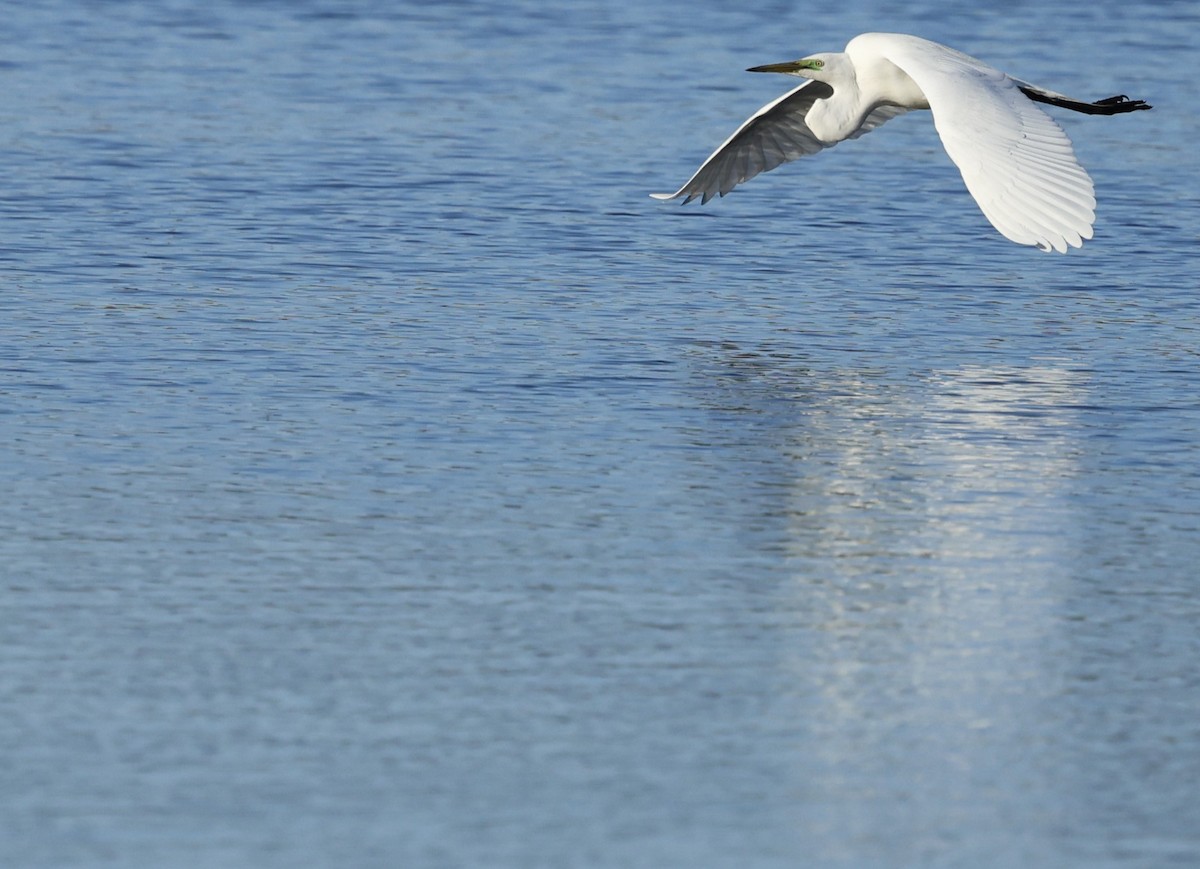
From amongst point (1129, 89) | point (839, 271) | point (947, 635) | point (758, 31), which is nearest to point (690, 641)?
point (947, 635)

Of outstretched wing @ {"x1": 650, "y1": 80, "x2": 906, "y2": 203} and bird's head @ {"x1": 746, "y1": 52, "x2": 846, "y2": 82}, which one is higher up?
bird's head @ {"x1": 746, "y1": 52, "x2": 846, "y2": 82}

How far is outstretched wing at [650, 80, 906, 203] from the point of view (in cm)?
1073

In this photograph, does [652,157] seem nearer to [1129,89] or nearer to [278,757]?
[1129,89]

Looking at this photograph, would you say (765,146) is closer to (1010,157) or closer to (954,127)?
(954,127)

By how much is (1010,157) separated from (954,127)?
0.26 m

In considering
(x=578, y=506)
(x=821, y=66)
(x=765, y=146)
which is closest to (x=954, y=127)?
(x=821, y=66)

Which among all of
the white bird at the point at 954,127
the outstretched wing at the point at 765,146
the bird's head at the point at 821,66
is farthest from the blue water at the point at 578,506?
the bird's head at the point at 821,66

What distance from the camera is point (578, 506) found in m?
7.37

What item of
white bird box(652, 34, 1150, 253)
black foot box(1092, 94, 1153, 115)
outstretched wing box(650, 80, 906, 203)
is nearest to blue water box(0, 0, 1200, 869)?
outstretched wing box(650, 80, 906, 203)

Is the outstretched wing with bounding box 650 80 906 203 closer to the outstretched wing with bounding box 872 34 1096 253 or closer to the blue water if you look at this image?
the blue water

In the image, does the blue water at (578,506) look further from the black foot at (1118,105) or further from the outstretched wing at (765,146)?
the black foot at (1118,105)

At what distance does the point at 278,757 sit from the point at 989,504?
278 cm

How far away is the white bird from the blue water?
627mm

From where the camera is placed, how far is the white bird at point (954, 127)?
333 inches
